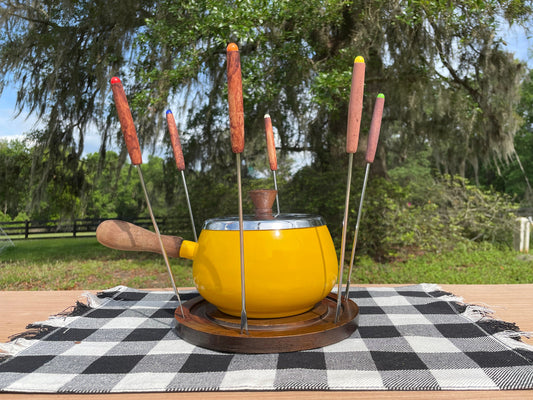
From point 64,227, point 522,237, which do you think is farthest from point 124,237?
point 64,227

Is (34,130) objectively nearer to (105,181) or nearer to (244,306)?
(105,181)

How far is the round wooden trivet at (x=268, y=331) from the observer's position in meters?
0.63

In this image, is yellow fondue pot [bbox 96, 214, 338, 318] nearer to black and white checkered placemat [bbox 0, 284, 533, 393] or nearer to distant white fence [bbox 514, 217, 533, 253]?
black and white checkered placemat [bbox 0, 284, 533, 393]

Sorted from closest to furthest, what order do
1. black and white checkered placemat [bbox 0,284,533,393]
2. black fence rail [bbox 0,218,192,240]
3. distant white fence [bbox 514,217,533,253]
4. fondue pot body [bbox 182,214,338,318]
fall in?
black and white checkered placemat [bbox 0,284,533,393], fondue pot body [bbox 182,214,338,318], distant white fence [bbox 514,217,533,253], black fence rail [bbox 0,218,192,240]

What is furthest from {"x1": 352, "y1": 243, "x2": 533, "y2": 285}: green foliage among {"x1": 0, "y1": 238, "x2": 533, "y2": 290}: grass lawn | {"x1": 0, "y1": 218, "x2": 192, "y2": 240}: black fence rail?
{"x1": 0, "y1": 218, "x2": 192, "y2": 240}: black fence rail

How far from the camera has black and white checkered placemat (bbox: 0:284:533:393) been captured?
537 millimetres

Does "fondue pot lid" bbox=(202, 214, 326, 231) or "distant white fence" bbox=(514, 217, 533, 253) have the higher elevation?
"fondue pot lid" bbox=(202, 214, 326, 231)

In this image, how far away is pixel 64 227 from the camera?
18.4 feet

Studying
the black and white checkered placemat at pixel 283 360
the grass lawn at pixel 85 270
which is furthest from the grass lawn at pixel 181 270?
the black and white checkered placemat at pixel 283 360

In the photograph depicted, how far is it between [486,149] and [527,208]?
242 inches

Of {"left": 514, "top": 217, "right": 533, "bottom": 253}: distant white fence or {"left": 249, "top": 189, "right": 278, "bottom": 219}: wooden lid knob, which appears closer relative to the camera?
{"left": 249, "top": 189, "right": 278, "bottom": 219}: wooden lid knob

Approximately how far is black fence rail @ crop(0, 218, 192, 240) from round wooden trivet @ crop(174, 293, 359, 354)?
14.1 ft

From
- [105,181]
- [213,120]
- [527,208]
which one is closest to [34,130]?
[105,181]

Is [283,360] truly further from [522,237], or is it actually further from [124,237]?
[522,237]
